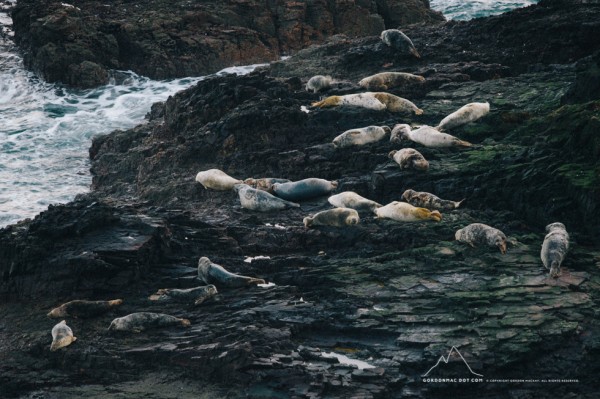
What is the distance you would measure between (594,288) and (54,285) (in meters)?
6.59

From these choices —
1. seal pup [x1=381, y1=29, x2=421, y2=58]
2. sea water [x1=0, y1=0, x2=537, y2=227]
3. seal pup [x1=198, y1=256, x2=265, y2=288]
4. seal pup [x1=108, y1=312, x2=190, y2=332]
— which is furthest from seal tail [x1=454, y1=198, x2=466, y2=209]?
sea water [x1=0, y1=0, x2=537, y2=227]

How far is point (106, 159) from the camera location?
1834 centimetres

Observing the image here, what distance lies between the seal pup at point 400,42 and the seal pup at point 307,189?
19.3 ft

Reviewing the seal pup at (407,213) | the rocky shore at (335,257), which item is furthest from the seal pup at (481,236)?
the seal pup at (407,213)

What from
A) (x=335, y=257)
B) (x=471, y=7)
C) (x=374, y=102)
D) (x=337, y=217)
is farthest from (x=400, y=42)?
(x=471, y=7)

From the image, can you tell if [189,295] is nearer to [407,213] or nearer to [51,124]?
[407,213]

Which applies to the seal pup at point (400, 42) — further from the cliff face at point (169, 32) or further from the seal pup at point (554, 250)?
the seal pup at point (554, 250)

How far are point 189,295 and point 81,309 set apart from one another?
1.31 meters

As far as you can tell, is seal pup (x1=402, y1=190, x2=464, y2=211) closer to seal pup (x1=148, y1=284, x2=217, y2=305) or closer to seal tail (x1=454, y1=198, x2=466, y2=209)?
seal tail (x1=454, y1=198, x2=466, y2=209)

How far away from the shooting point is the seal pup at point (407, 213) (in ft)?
37.5

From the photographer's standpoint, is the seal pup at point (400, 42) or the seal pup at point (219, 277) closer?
the seal pup at point (219, 277)

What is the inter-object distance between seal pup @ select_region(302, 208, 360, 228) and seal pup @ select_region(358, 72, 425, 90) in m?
5.16

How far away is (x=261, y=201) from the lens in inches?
505

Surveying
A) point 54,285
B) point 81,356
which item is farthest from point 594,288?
point 54,285
